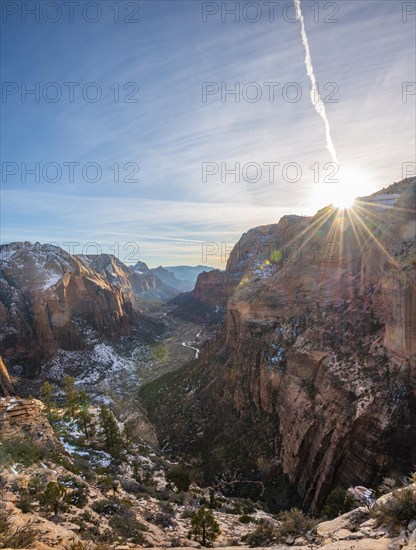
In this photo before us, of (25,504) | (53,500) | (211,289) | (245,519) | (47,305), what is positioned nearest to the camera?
(25,504)

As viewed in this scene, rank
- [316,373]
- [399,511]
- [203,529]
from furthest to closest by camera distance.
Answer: [316,373], [203,529], [399,511]

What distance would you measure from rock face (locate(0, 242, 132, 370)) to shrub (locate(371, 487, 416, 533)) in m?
75.8

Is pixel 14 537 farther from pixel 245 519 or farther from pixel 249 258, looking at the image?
pixel 249 258

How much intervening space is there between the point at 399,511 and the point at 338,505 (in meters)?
11.9

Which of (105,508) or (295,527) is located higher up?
(295,527)

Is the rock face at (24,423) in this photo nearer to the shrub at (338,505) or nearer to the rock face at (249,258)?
the shrub at (338,505)

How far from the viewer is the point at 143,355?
280 ft

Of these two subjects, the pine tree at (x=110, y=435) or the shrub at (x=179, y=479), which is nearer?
the shrub at (x=179, y=479)

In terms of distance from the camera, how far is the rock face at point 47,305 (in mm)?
71875

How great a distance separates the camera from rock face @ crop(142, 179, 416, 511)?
2258 centimetres

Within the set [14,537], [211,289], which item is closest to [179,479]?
[14,537]

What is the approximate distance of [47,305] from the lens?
7819cm

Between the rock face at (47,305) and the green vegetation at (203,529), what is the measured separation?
66.9m

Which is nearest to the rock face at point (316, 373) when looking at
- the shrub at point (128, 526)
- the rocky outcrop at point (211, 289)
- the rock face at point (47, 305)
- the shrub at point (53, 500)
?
the shrub at point (128, 526)
